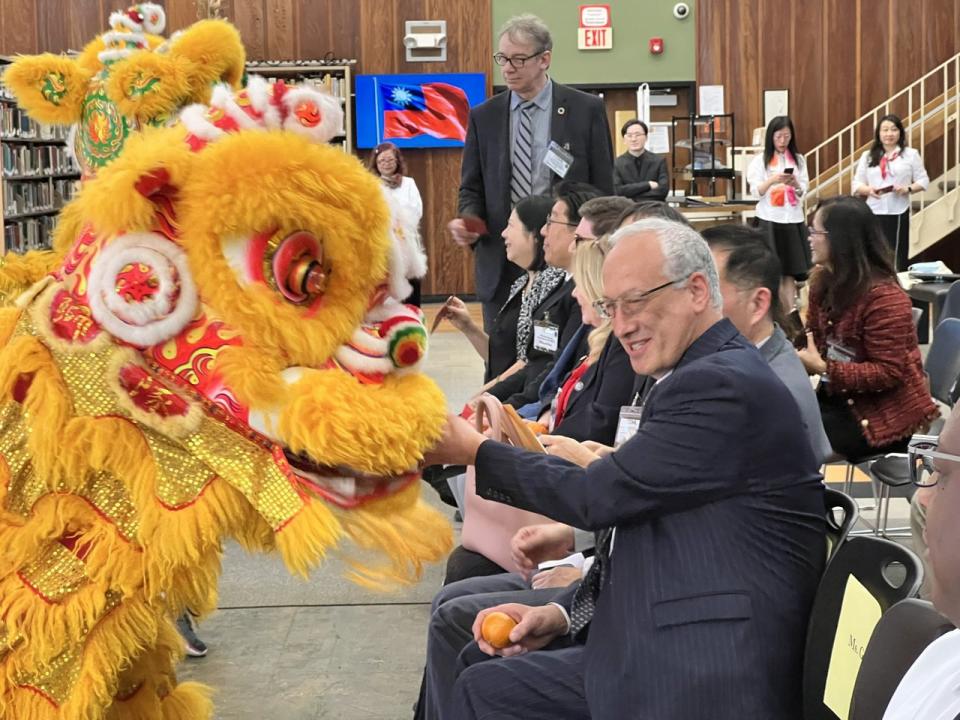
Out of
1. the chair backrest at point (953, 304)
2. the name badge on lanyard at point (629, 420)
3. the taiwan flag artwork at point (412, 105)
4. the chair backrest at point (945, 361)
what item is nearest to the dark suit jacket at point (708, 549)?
the name badge on lanyard at point (629, 420)

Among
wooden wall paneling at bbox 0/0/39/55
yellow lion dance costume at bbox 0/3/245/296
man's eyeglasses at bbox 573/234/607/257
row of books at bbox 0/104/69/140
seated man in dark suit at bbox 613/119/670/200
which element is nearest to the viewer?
yellow lion dance costume at bbox 0/3/245/296

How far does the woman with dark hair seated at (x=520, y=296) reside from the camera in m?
4.18

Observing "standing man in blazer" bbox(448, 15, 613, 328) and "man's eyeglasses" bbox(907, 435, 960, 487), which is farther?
"standing man in blazer" bbox(448, 15, 613, 328)

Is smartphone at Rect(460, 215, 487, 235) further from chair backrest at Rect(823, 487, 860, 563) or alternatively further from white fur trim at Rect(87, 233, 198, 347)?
white fur trim at Rect(87, 233, 198, 347)

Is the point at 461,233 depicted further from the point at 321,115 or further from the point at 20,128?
the point at 20,128

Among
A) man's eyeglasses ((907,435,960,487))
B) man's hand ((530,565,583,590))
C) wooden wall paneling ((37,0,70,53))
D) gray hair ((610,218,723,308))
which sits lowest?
man's hand ((530,565,583,590))

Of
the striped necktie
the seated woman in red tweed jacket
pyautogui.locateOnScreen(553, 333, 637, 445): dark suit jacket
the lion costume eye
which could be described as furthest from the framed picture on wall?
the lion costume eye

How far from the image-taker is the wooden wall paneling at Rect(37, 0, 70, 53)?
1325 cm

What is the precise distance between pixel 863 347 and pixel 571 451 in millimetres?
2019

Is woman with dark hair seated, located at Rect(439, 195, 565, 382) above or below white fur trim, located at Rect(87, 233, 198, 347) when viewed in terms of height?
below

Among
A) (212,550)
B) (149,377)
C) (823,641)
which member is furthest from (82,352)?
(823,641)

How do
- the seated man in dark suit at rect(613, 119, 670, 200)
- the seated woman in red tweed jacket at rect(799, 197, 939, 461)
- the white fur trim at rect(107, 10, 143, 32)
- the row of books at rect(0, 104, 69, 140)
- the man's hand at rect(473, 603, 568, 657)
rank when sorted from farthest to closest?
1. the seated man in dark suit at rect(613, 119, 670, 200)
2. the row of books at rect(0, 104, 69, 140)
3. the seated woman in red tweed jacket at rect(799, 197, 939, 461)
4. the white fur trim at rect(107, 10, 143, 32)
5. the man's hand at rect(473, 603, 568, 657)

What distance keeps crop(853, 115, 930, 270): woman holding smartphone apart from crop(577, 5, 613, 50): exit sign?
369 centimetres

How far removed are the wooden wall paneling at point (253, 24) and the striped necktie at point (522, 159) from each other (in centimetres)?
910
